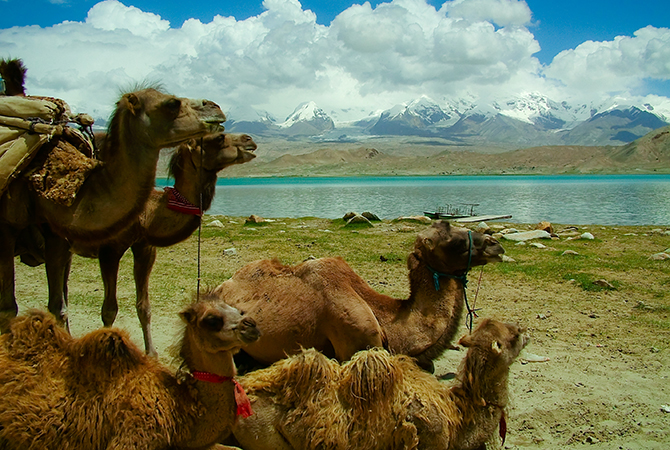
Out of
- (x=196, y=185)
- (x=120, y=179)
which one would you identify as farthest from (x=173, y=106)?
(x=196, y=185)

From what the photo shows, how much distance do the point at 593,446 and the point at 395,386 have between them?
2.07 metres

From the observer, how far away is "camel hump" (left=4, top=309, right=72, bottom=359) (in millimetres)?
3338

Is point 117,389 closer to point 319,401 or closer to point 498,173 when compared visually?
point 319,401

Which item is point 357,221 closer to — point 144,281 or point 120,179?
point 144,281

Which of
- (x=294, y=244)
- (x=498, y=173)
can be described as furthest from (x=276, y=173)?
(x=294, y=244)

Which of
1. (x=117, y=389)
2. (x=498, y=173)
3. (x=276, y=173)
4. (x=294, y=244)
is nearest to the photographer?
(x=117, y=389)

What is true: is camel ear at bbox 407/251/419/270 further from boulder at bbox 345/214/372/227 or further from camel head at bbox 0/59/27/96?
boulder at bbox 345/214/372/227

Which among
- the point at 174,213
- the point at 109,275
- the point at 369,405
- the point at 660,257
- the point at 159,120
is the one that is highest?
the point at 159,120

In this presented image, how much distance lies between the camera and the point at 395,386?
12.7 ft

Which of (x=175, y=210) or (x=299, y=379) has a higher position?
(x=175, y=210)

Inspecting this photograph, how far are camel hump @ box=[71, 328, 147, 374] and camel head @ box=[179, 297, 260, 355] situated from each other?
47cm

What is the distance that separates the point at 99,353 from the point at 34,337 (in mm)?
448

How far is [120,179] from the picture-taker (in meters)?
4.78

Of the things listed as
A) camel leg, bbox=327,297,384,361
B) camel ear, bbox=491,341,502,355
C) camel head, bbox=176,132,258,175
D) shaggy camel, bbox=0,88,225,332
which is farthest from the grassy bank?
camel ear, bbox=491,341,502,355
